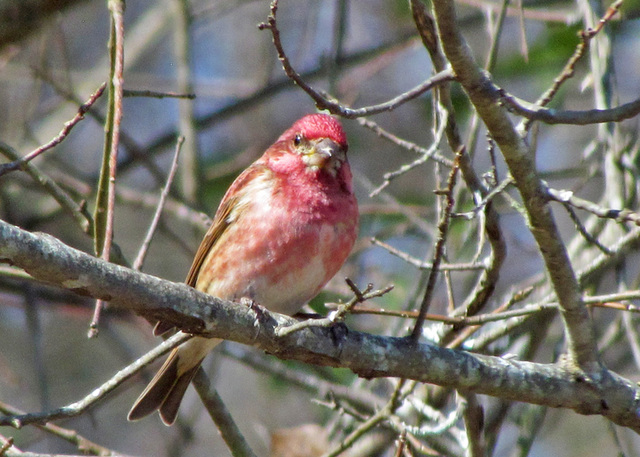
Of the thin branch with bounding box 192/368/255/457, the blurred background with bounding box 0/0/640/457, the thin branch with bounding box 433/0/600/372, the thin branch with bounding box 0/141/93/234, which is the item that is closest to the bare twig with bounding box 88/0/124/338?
the thin branch with bounding box 0/141/93/234

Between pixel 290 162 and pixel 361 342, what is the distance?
5.18 feet

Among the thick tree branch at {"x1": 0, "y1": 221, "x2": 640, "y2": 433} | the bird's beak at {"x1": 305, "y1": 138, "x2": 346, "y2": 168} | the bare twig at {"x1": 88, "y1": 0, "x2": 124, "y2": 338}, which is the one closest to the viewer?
the bare twig at {"x1": 88, "y1": 0, "x2": 124, "y2": 338}

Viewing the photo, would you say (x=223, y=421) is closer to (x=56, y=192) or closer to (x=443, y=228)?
(x=56, y=192)

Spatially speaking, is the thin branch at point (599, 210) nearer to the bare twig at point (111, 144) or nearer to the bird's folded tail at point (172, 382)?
Answer: the bare twig at point (111, 144)

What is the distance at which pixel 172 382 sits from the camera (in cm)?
532

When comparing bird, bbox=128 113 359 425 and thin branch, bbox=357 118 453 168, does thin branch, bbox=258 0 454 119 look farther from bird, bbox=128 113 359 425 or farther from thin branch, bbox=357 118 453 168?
bird, bbox=128 113 359 425

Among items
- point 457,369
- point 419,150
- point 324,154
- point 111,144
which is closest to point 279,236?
point 324,154

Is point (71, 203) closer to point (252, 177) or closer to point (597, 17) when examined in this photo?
point (252, 177)

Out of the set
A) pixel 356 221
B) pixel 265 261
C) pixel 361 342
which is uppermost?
pixel 356 221

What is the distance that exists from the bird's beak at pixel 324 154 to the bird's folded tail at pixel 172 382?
126cm

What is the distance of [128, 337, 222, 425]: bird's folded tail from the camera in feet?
17.0

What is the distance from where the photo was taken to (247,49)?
38.2 ft

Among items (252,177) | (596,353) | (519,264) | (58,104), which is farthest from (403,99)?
(519,264)

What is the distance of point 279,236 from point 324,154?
2.02 ft
